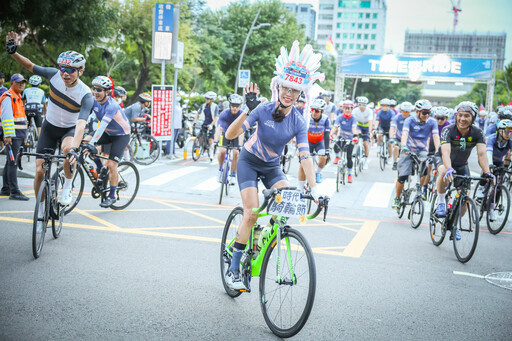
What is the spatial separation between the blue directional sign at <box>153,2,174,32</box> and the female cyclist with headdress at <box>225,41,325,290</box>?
476 inches

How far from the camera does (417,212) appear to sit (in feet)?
29.5

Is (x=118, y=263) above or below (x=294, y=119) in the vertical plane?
below

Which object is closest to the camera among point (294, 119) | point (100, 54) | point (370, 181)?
point (294, 119)

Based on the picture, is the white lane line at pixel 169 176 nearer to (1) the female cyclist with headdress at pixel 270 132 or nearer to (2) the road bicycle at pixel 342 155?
(2) the road bicycle at pixel 342 155

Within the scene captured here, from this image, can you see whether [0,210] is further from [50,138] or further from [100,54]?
[100,54]

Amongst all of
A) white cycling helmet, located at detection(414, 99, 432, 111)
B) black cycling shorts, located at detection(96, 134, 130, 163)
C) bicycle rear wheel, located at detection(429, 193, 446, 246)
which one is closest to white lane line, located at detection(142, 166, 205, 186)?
black cycling shorts, located at detection(96, 134, 130, 163)

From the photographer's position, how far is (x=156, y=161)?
53.6 feet

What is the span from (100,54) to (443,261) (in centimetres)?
2601

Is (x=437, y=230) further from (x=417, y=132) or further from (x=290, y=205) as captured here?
Answer: (x=290, y=205)

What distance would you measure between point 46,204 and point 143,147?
10.1 m

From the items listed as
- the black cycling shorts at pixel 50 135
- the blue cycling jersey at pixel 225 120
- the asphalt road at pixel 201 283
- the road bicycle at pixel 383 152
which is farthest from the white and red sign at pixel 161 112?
the black cycling shorts at pixel 50 135

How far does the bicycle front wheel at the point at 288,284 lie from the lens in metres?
3.74

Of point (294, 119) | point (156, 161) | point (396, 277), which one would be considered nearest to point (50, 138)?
point (294, 119)

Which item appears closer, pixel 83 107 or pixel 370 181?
pixel 83 107
